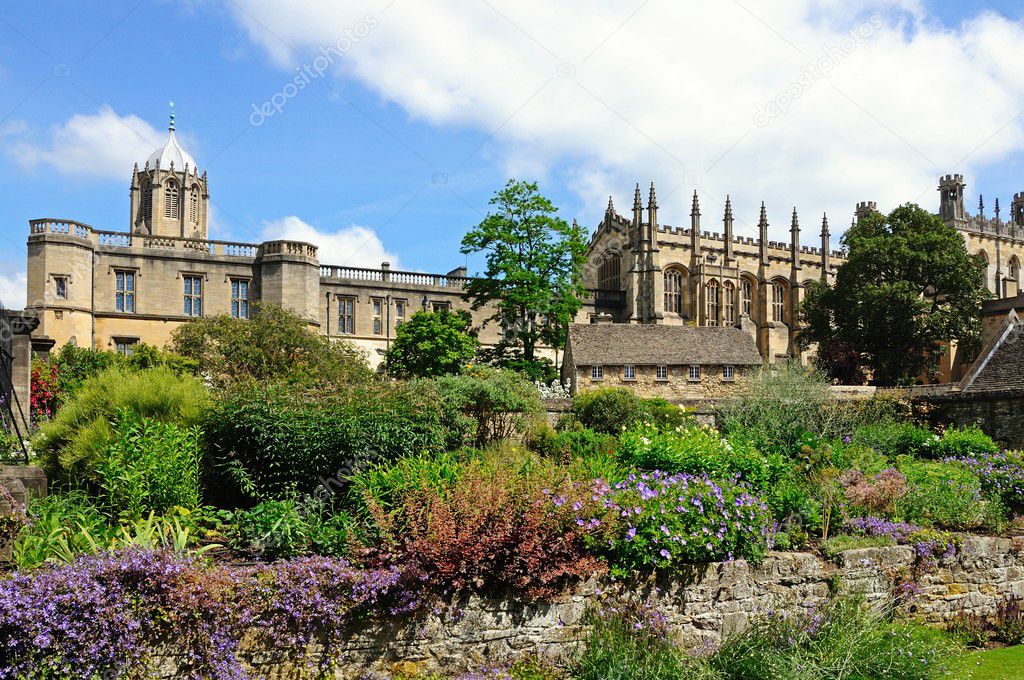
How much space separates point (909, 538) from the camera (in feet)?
37.4

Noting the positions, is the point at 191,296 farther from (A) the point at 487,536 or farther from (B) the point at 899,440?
(A) the point at 487,536

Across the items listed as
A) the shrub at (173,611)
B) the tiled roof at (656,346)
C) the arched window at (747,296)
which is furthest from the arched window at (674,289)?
the shrub at (173,611)

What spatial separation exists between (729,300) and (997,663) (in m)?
54.0

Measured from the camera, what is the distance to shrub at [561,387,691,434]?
26.0m

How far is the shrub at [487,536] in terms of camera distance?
28.3 ft

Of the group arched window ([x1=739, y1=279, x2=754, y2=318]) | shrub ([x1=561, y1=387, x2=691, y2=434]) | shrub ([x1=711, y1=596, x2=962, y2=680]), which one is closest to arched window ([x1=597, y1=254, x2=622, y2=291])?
arched window ([x1=739, y1=279, x2=754, y2=318])

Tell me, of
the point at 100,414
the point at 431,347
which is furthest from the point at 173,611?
the point at 431,347

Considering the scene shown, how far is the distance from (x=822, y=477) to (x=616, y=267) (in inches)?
1956

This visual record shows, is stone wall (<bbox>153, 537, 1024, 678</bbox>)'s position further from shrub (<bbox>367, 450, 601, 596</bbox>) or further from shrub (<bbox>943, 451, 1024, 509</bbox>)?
shrub (<bbox>943, 451, 1024, 509</bbox>)

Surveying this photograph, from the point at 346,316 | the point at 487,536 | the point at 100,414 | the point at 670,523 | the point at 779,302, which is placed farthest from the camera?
the point at 779,302

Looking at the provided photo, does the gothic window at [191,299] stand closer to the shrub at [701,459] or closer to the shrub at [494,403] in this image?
the shrub at [494,403]

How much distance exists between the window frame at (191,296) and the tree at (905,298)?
113ft

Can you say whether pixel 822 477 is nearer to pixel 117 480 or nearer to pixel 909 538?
pixel 909 538

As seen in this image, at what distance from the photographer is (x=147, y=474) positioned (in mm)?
9875
